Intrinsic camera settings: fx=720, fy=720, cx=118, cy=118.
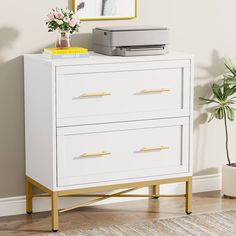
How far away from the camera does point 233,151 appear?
470 cm

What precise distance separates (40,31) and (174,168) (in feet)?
3.55

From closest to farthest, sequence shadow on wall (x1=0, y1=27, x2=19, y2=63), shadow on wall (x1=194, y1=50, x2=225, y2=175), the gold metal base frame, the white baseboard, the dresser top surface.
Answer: the dresser top surface < the gold metal base frame < shadow on wall (x1=0, y1=27, x2=19, y2=63) < the white baseboard < shadow on wall (x1=194, y1=50, x2=225, y2=175)

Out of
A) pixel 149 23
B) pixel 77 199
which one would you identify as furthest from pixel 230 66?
A: pixel 77 199

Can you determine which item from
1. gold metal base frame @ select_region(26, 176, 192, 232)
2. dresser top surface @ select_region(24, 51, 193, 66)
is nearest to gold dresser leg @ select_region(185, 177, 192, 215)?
gold metal base frame @ select_region(26, 176, 192, 232)

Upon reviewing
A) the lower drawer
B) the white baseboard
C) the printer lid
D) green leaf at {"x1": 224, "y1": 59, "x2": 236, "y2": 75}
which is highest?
the printer lid

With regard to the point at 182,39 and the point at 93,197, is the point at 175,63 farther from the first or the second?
the point at 93,197

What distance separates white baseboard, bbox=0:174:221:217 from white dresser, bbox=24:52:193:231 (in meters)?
0.06

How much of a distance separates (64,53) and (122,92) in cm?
37

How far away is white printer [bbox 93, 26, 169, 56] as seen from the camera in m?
3.92

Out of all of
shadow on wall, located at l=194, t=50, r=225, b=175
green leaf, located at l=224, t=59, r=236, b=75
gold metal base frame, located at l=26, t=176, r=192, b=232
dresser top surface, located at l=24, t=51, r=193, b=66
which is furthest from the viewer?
shadow on wall, located at l=194, t=50, r=225, b=175

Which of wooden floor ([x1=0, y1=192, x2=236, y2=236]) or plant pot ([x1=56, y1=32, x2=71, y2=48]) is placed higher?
plant pot ([x1=56, y1=32, x2=71, y2=48])

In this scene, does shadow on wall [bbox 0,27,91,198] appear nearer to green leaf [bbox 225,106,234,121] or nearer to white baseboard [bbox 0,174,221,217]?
white baseboard [bbox 0,174,221,217]

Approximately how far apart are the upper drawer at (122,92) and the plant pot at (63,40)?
231 mm

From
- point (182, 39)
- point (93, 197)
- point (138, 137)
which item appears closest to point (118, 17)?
point (182, 39)
